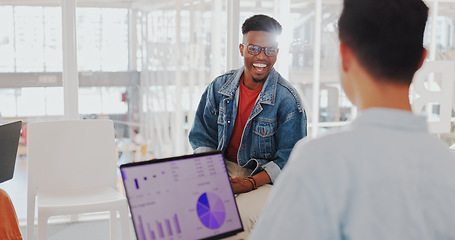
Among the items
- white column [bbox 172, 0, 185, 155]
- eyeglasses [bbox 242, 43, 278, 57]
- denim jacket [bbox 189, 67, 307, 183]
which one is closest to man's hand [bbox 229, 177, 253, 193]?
denim jacket [bbox 189, 67, 307, 183]

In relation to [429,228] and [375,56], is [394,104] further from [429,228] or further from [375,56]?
[429,228]

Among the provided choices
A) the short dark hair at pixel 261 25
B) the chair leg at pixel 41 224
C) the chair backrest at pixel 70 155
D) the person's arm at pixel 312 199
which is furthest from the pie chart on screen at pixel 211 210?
the chair backrest at pixel 70 155

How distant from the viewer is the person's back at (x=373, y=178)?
2.37 ft

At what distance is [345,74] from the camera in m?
0.87

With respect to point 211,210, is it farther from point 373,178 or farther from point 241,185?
point 373,178

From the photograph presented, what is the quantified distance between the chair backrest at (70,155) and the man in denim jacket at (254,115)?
883mm

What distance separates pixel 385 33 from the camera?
79 centimetres

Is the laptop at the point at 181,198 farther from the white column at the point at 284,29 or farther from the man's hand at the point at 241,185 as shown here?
the white column at the point at 284,29

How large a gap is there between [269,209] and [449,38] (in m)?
4.47

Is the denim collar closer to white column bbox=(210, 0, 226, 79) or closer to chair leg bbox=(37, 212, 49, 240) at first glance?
chair leg bbox=(37, 212, 49, 240)

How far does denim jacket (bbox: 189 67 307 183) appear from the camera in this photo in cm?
221

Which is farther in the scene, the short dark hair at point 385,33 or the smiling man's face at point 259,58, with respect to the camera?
the smiling man's face at point 259,58

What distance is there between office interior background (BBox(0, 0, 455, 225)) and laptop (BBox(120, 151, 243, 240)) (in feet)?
8.03

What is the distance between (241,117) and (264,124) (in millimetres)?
141
